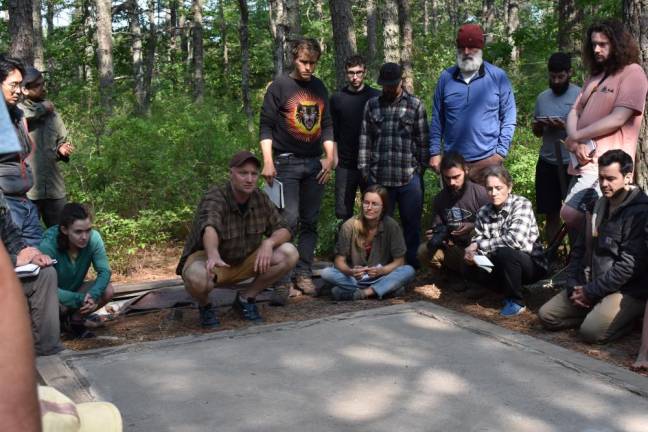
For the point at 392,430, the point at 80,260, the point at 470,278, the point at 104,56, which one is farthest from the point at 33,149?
the point at 104,56

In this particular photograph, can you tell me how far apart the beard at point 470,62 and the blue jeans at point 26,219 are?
12.0ft

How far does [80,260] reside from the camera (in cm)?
540

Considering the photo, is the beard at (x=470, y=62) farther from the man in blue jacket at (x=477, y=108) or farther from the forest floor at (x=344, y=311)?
the forest floor at (x=344, y=311)

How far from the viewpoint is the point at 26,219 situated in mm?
5430

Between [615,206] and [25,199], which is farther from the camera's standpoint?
[25,199]

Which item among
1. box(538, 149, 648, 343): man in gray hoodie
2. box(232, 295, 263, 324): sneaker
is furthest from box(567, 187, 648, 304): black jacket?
box(232, 295, 263, 324): sneaker

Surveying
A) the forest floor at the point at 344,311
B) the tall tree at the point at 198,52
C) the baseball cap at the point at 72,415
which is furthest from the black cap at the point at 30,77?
the tall tree at the point at 198,52

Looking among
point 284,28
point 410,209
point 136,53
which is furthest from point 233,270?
point 136,53

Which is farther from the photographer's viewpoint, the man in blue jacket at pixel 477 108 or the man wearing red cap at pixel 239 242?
the man in blue jacket at pixel 477 108

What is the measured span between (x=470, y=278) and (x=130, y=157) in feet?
19.1

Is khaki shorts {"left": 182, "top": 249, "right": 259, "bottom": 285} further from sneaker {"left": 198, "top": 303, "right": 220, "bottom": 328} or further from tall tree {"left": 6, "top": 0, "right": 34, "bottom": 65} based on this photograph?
tall tree {"left": 6, "top": 0, "right": 34, "bottom": 65}

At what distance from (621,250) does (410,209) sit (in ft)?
7.03

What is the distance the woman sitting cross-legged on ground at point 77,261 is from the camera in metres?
5.20

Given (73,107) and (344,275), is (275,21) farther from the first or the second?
(344,275)
